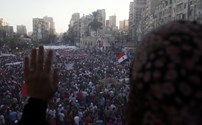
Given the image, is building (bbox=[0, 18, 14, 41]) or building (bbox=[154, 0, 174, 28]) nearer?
building (bbox=[154, 0, 174, 28])

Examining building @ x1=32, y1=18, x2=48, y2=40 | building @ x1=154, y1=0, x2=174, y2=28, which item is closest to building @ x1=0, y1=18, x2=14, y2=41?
building @ x1=32, y1=18, x2=48, y2=40

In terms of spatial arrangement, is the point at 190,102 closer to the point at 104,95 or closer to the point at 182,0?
the point at 104,95

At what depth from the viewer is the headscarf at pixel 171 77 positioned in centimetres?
86

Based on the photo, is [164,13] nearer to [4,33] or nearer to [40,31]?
[4,33]

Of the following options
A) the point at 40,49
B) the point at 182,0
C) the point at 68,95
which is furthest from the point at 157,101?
the point at 182,0

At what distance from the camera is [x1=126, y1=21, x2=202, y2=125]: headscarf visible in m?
0.86

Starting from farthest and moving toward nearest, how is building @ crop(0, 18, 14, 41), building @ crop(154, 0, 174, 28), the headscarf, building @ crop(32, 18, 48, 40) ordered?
building @ crop(32, 18, 48, 40) < building @ crop(0, 18, 14, 41) < building @ crop(154, 0, 174, 28) < the headscarf

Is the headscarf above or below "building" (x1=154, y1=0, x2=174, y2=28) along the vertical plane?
below

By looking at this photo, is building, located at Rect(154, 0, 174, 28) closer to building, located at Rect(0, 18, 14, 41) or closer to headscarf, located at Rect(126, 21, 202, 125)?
headscarf, located at Rect(126, 21, 202, 125)

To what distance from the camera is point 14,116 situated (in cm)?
1212

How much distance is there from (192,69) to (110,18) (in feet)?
638

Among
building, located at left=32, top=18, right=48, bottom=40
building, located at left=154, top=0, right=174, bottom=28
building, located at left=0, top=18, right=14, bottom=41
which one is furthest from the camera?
building, located at left=32, top=18, right=48, bottom=40

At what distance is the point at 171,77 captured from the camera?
877mm

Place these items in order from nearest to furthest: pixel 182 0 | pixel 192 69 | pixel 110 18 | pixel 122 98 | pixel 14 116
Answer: pixel 192 69, pixel 14 116, pixel 122 98, pixel 182 0, pixel 110 18
